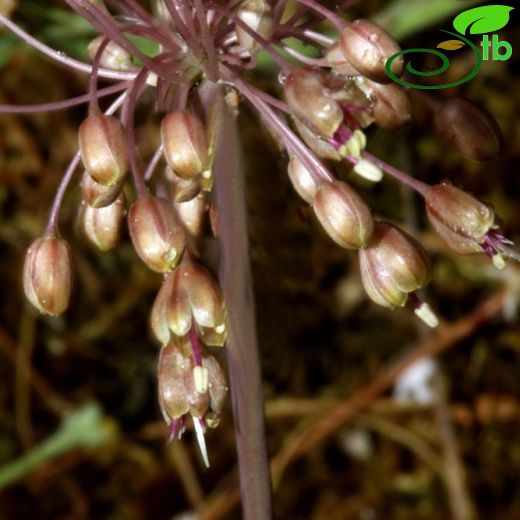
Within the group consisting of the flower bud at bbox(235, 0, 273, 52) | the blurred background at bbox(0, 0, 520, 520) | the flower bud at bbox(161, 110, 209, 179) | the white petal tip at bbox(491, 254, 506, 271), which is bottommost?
the blurred background at bbox(0, 0, 520, 520)

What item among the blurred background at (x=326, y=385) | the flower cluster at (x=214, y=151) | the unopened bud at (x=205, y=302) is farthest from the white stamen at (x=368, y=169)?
the blurred background at (x=326, y=385)

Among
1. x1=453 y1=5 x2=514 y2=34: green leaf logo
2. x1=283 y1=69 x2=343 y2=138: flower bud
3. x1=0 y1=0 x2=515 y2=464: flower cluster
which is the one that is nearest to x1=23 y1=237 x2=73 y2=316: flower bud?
x1=0 y1=0 x2=515 y2=464: flower cluster

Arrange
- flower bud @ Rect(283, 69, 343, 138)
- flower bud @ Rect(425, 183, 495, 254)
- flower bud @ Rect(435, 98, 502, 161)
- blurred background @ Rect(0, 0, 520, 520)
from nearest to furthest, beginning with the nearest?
flower bud @ Rect(283, 69, 343, 138) → flower bud @ Rect(425, 183, 495, 254) → flower bud @ Rect(435, 98, 502, 161) → blurred background @ Rect(0, 0, 520, 520)

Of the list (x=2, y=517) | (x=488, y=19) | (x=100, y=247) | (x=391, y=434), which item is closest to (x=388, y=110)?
(x=100, y=247)

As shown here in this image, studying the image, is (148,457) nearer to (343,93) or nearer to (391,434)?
(391,434)

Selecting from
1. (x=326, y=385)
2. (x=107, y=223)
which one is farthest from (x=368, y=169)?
(x=326, y=385)

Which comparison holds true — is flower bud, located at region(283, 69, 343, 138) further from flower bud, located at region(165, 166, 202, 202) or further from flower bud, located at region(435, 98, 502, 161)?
flower bud, located at region(435, 98, 502, 161)

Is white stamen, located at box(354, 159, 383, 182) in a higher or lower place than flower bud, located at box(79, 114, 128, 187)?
lower
